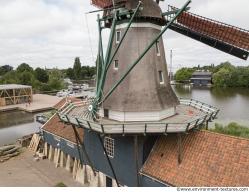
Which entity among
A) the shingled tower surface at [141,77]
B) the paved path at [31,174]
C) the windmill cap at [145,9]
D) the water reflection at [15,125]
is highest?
the windmill cap at [145,9]

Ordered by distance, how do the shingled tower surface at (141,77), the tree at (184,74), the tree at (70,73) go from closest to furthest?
the shingled tower surface at (141,77) < the tree at (184,74) < the tree at (70,73)

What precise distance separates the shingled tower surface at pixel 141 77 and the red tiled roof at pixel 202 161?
1.80 meters

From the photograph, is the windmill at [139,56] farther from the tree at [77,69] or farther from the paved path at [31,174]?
the tree at [77,69]

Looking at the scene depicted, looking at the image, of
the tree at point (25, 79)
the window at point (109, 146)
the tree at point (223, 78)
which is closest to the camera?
the window at point (109, 146)

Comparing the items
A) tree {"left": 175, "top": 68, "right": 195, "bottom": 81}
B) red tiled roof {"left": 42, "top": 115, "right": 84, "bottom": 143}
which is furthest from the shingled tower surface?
tree {"left": 175, "top": 68, "right": 195, "bottom": 81}

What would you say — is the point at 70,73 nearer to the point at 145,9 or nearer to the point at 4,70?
the point at 4,70

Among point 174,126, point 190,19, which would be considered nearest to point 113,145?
point 174,126

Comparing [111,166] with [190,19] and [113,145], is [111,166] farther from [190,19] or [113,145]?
[190,19]

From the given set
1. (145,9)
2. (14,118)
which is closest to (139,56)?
(145,9)

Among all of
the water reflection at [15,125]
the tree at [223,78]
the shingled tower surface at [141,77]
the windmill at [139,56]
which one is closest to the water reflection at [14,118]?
the water reflection at [15,125]

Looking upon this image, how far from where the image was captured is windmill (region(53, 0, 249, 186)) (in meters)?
14.0

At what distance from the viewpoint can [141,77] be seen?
47.5ft

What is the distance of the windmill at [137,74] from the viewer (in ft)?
46.0

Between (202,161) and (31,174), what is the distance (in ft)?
39.3
